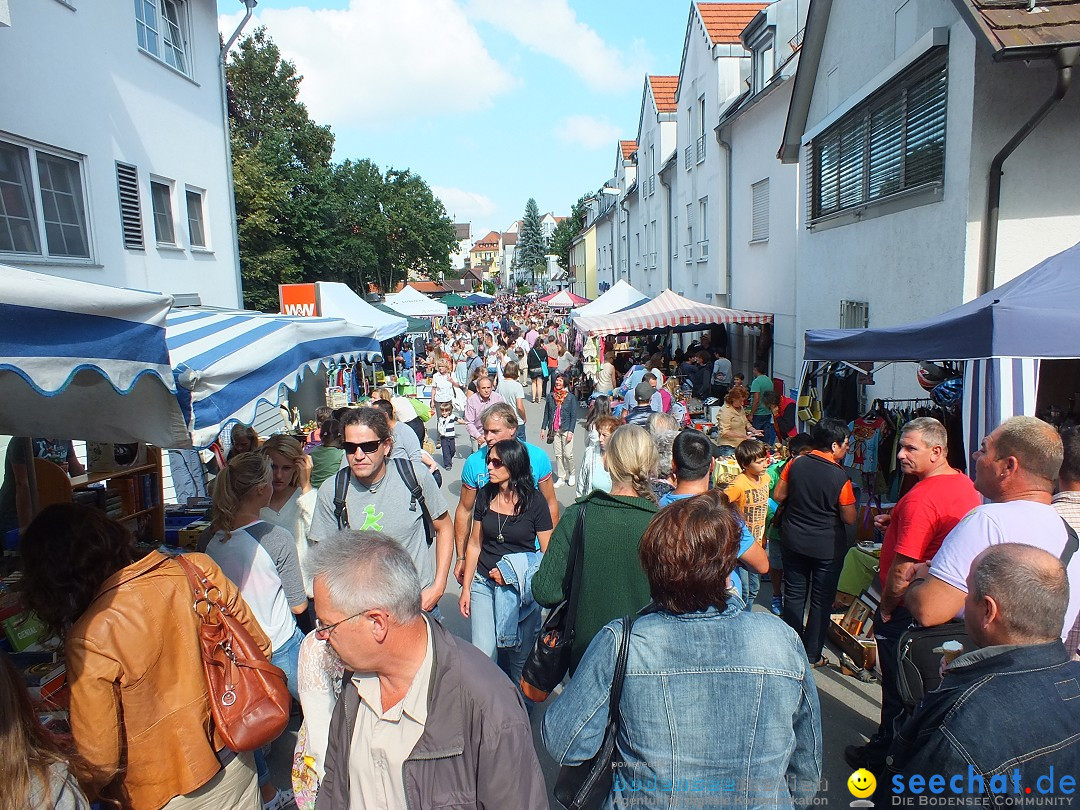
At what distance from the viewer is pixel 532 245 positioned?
108 m

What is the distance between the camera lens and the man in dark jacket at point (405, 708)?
1.77 metres

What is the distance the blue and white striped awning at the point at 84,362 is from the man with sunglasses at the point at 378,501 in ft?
2.90

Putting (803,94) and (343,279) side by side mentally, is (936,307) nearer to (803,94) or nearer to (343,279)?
(803,94)

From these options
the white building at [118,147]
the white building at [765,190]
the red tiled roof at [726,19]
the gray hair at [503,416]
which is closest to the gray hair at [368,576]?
the gray hair at [503,416]

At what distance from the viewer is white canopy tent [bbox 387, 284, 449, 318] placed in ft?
68.4

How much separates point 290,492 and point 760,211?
12.5m

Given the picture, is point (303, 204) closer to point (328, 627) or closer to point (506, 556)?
Answer: point (506, 556)

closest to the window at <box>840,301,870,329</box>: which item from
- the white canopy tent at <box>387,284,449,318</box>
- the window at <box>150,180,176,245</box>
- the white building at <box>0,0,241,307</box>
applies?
the white building at <box>0,0,241,307</box>

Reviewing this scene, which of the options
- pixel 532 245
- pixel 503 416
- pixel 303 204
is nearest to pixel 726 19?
pixel 303 204

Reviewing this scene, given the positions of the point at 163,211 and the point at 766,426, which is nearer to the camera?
the point at 163,211

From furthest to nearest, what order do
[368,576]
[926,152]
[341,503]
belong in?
[926,152], [341,503], [368,576]

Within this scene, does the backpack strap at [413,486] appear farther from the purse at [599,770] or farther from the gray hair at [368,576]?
the purse at [599,770]

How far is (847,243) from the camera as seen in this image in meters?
8.90

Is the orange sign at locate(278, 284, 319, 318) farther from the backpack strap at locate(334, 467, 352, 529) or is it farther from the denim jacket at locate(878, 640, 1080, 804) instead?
the denim jacket at locate(878, 640, 1080, 804)
